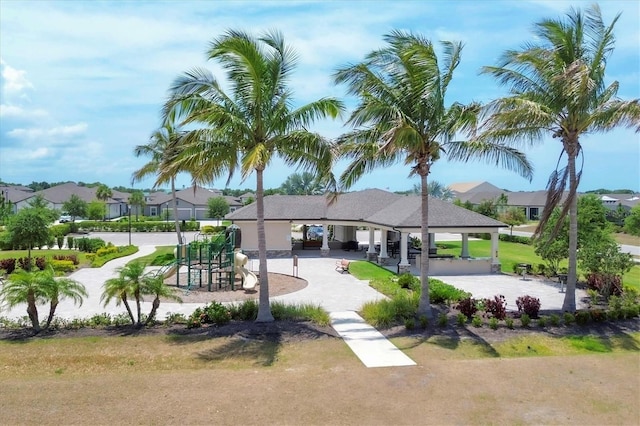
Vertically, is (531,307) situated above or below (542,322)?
above

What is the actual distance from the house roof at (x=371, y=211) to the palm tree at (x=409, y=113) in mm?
9989

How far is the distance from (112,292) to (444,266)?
58.9 feet

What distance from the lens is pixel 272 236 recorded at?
111 ft

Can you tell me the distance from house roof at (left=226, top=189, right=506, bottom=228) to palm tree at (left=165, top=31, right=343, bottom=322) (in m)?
11.9

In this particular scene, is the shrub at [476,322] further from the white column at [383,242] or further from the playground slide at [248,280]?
the white column at [383,242]

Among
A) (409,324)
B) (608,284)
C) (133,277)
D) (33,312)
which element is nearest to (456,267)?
(608,284)

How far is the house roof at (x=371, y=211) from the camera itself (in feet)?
86.5

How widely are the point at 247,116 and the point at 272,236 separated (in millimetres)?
19754

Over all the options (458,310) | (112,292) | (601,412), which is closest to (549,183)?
(458,310)

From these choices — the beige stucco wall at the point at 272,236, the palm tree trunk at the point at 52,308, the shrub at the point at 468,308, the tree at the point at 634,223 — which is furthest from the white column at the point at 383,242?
the tree at the point at 634,223

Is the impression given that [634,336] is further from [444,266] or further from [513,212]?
[513,212]

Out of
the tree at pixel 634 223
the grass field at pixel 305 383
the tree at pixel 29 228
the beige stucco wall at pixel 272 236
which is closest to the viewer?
the grass field at pixel 305 383

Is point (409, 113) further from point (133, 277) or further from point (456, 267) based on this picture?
point (456, 267)

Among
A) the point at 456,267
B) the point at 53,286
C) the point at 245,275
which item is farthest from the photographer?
the point at 456,267
